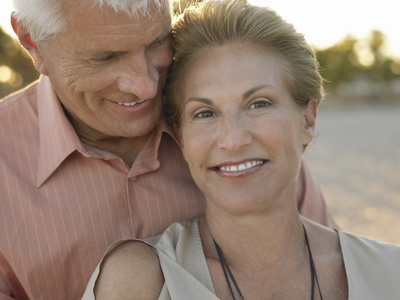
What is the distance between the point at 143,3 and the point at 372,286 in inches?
61.6

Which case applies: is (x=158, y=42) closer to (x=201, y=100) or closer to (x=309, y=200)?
(x=201, y=100)

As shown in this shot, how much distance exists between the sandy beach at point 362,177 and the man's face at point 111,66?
6.52 feet

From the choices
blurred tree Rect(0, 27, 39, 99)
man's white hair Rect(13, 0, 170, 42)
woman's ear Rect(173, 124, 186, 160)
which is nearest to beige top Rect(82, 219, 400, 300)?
woman's ear Rect(173, 124, 186, 160)

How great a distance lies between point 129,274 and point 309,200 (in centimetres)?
135

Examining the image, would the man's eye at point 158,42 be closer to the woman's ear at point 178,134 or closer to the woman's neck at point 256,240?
the woman's ear at point 178,134

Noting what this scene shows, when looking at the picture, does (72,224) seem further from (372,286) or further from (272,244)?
(372,286)

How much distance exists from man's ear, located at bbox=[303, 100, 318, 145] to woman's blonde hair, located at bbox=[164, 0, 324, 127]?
37 mm

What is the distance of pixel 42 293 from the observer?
2504mm

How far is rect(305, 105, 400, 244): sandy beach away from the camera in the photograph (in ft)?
25.7

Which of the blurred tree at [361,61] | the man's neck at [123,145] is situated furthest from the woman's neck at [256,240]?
the blurred tree at [361,61]

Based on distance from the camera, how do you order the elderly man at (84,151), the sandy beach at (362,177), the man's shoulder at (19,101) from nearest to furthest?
the elderly man at (84,151)
the man's shoulder at (19,101)
the sandy beach at (362,177)

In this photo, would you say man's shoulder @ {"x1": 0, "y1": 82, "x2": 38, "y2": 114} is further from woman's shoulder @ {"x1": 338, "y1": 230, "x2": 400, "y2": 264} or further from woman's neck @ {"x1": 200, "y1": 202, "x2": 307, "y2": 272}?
woman's shoulder @ {"x1": 338, "y1": 230, "x2": 400, "y2": 264}

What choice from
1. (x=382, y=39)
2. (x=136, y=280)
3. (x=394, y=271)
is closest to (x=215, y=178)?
(x=136, y=280)

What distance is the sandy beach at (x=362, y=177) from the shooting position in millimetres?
7824
